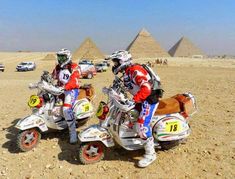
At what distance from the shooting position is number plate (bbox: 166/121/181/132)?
590 cm

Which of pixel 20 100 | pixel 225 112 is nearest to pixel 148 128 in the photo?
pixel 225 112

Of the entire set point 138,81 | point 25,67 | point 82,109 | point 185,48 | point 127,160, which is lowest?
point 185,48

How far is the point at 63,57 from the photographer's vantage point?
6.95 meters

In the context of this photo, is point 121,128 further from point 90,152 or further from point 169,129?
point 169,129

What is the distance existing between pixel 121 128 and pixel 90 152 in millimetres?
701

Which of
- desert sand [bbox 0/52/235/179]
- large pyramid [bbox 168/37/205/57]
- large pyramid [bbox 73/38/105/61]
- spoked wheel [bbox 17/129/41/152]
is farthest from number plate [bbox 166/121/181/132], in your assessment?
large pyramid [bbox 168/37/205/57]

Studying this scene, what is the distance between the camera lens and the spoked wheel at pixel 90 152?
18.9 ft

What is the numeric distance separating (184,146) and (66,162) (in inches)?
92.7

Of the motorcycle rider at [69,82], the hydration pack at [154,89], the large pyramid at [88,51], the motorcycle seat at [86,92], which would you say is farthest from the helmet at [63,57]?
the large pyramid at [88,51]

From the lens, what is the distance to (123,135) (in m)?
5.76

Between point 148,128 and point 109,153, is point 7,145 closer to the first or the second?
point 109,153

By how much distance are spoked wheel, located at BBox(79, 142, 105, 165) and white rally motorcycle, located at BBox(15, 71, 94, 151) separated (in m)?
1.37

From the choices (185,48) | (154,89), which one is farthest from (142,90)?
(185,48)

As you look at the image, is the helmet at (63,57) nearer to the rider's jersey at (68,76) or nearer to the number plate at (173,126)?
the rider's jersey at (68,76)
